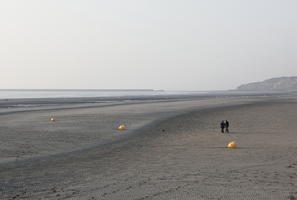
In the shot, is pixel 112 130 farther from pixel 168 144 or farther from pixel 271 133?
pixel 271 133

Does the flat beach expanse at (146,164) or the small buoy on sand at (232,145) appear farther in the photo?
the small buoy on sand at (232,145)

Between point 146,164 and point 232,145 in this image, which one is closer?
point 146,164

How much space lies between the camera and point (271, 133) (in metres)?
20.4

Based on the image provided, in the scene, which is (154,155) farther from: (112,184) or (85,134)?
→ (85,134)

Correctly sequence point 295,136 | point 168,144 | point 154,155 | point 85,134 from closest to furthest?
1. point 154,155
2. point 168,144
3. point 295,136
4. point 85,134

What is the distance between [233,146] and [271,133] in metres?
6.38

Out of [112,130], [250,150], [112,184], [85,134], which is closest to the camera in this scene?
[112,184]

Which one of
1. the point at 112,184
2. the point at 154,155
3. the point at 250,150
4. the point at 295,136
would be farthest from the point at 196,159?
the point at 295,136

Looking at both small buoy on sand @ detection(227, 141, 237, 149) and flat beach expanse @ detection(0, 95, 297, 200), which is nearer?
flat beach expanse @ detection(0, 95, 297, 200)

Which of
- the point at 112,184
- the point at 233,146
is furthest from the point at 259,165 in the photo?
the point at 112,184

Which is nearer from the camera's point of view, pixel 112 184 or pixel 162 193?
pixel 162 193

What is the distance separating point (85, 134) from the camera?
66.9 feet

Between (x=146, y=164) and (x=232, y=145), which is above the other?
(x=232, y=145)

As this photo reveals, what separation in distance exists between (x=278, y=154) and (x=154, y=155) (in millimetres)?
5436
